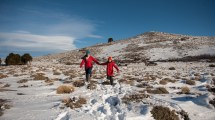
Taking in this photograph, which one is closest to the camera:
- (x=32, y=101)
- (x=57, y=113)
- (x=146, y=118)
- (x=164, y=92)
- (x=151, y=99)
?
(x=146, y=118)

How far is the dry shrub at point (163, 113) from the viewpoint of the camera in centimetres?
529

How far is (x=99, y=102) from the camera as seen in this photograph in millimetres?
6617

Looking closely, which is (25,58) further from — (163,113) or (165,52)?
(163,113)

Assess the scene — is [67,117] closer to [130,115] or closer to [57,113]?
[57,113]

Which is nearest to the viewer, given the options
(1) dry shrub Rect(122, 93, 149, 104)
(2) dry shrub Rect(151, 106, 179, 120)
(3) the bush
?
(2) dry shrub Rect(151, 106, 179, 120)

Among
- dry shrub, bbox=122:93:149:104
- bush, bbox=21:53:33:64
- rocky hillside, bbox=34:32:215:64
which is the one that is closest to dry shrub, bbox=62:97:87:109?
dry shrub, bbox=122:93:149:104

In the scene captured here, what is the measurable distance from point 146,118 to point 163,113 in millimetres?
561

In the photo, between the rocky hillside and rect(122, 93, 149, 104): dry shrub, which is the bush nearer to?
the rocky hillside

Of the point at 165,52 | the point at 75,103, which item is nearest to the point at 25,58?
the point at 165,52

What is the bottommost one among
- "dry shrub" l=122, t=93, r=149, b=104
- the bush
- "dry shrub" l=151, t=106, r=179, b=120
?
"dry shrub" l=151, t=106, r=179, b=120

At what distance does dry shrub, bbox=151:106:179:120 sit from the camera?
529 centimetres

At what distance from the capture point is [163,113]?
5.43 metres

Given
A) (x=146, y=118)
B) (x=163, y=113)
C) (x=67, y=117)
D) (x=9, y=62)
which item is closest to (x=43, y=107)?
(x=67, y=117)

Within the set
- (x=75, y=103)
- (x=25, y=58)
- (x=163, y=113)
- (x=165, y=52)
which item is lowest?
(x=163, y=113)
